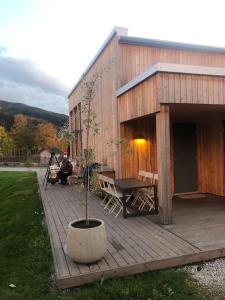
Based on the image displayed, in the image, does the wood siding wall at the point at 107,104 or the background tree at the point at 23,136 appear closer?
the wood siding wall at the point at 107,104

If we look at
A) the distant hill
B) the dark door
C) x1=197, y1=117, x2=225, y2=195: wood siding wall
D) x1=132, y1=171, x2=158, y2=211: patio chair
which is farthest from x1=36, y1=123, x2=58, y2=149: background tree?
x1=132, y1=171, x2=158, y2=211: patio chair

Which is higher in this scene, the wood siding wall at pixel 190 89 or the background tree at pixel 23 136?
Answer: the background tree at pixel 23 136

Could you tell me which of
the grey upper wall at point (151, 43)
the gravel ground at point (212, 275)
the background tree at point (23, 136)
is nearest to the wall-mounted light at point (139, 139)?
the grey upper wall at point (151, 43)

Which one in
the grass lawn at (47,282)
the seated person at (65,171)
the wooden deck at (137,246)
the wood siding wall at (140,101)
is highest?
the wood siding wall at (140,101)

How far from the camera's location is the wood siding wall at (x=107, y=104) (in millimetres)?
8641

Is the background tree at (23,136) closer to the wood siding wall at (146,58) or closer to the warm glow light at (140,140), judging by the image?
the wood siding wall at (146,58)

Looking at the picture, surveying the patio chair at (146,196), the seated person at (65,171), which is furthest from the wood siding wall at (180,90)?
the seated person at (65,171)

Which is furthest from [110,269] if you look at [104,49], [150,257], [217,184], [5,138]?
[5,138]

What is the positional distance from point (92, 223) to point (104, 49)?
6.84 m

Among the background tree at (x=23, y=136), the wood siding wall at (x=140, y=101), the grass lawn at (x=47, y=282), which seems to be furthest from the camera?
the background tree at (x=23, y=136)

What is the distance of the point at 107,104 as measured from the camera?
9.66 meters

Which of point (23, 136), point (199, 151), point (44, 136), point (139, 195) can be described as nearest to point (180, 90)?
point (139, 195)

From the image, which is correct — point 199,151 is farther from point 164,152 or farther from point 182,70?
point 182,70

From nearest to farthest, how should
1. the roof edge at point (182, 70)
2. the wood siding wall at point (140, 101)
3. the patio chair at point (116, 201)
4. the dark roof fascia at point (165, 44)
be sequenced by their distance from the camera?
1. the roof edge at point (182, 70)
2. the wood siding wall at point (140, 101)
3. the patio chair at point (116, 201)
4. the dark roof fascia at point (165, 44)
